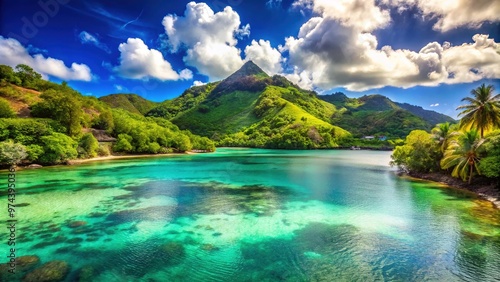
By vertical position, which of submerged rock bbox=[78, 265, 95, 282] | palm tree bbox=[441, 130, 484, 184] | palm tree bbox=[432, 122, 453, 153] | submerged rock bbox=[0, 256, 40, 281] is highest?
palm tree bbox=[432, 122, 453, 153]

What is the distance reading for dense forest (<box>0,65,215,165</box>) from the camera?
52.0 m

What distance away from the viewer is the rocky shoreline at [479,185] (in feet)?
94.1

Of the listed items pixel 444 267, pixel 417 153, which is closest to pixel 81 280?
pixel 444 267

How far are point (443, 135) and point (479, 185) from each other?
38.1 ft

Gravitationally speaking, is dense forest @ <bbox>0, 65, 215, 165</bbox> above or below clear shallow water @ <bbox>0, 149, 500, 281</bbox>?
above

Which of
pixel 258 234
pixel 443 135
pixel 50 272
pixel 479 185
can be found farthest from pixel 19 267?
pixel 443 135

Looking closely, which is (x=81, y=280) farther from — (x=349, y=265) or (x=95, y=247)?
(x=349, y=265)

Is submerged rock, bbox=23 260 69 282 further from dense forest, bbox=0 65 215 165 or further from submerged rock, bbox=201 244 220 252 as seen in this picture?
dense forest, bbox=0 65 215 165

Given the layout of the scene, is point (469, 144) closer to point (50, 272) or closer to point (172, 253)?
point (172, 253)

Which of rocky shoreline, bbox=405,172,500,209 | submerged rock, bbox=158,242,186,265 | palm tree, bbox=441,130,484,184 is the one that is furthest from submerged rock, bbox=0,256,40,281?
palm tree, bbox=441,130,484,184

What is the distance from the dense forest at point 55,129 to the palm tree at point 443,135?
75.0 meters

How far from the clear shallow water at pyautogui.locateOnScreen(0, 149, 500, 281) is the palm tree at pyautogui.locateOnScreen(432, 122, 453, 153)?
11.9 m

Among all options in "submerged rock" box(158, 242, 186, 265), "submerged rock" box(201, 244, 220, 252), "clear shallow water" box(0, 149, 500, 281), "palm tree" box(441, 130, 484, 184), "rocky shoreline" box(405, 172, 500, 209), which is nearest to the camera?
"clear shallow water" box(0, 149, 500, 281)

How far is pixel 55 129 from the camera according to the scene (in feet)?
210
